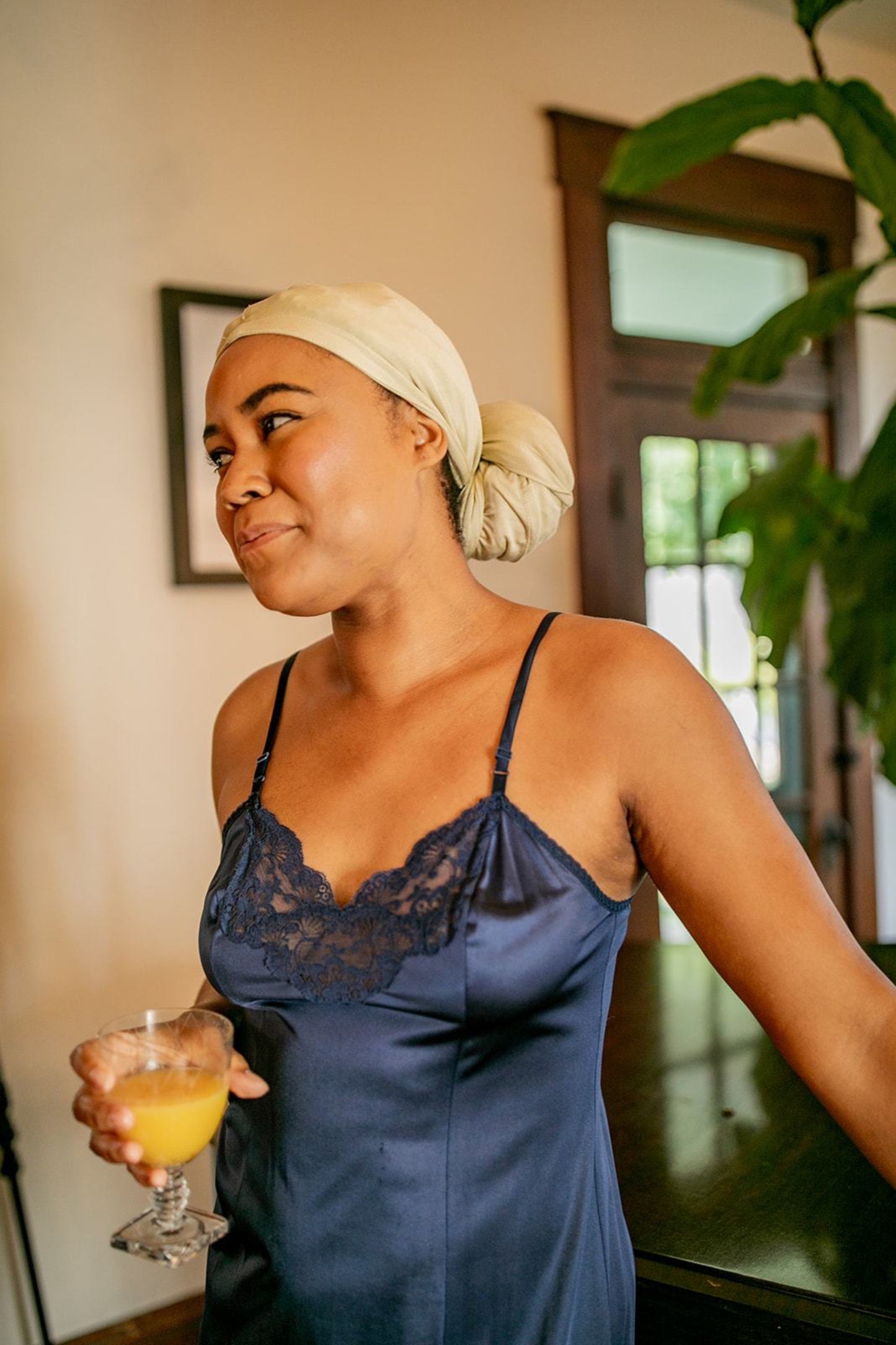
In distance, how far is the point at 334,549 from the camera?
1.24m

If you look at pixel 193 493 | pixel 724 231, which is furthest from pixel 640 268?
pixel 193 493

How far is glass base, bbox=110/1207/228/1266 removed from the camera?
1.07 meters

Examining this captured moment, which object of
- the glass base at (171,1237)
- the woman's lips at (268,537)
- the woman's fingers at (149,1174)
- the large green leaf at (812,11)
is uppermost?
the large green leaf at (812,11)

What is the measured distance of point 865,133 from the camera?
0.79m

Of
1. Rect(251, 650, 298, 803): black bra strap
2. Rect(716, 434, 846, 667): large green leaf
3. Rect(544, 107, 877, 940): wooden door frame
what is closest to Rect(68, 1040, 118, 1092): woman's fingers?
Rect(251, 650, 298, 803): black bra strap

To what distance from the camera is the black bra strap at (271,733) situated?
Answer: 1.43 meters

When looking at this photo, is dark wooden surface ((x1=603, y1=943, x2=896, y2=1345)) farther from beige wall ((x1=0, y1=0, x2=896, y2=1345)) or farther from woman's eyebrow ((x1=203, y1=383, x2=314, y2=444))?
beige wall ((x1=0, y1=0, x2=896, y2=1345))

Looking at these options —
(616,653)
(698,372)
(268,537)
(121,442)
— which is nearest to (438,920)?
(616,653)

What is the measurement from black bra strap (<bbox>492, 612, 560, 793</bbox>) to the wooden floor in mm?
2067

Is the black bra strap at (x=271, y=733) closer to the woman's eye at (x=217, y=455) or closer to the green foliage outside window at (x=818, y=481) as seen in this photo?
the woman's eye at (x=217, y=455)

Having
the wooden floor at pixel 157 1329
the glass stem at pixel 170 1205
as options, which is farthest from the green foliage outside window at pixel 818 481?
the wooden floor at pixel 157 1329

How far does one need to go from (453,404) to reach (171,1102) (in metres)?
0.76

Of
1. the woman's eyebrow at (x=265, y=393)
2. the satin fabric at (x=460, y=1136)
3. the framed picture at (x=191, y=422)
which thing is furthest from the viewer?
the framed picture at (x=191, y=422)

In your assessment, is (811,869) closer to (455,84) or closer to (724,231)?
(455,84)
